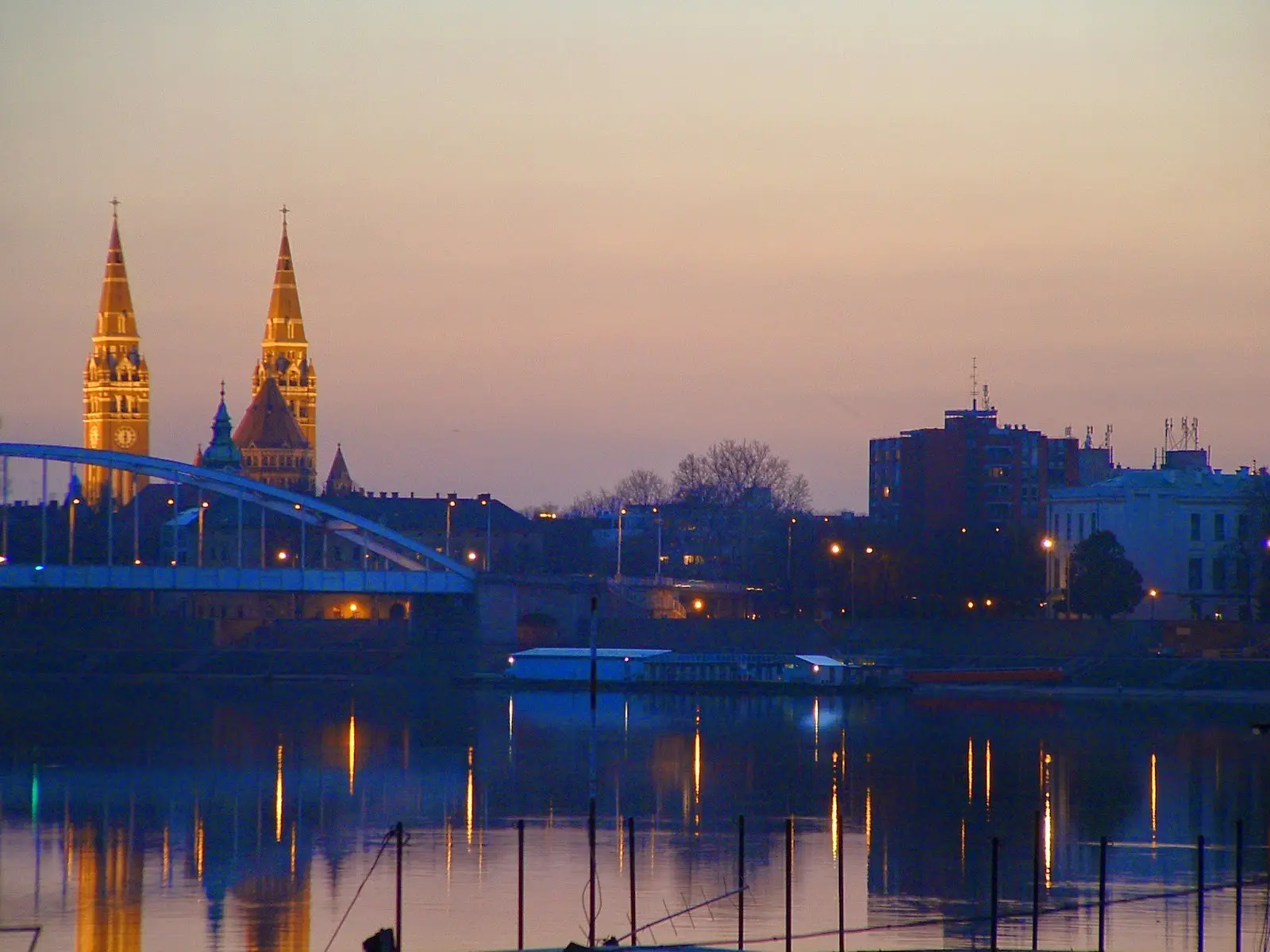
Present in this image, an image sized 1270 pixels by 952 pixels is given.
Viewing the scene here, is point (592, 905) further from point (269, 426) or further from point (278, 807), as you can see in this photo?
point (269, 426)

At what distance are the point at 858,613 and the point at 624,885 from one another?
2208 inches

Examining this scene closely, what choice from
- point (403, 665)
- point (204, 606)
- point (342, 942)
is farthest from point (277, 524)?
point (342, 942)

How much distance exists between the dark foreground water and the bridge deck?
17.0 m

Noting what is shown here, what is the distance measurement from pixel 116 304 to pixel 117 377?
517 centimetres

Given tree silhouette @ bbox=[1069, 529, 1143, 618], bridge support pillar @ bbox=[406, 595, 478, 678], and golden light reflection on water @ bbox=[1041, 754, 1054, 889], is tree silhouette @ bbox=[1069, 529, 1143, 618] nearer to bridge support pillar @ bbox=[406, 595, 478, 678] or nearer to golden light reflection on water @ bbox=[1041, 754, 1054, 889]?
bridge support pillar @ bbox=[406, 595, 478, 678]

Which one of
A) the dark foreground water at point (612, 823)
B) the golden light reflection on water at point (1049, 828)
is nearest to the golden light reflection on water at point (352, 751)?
the dark foreground water at point (612, 823)

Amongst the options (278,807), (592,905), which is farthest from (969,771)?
(592,905)

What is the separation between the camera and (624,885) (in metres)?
27.1

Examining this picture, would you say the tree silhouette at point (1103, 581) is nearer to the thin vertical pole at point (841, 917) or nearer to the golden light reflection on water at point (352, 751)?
the golden light reflection on water at point (352, 751)

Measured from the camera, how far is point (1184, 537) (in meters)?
78.1

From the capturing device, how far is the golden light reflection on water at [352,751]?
1556 inches

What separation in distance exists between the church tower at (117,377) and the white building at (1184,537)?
81.9 m

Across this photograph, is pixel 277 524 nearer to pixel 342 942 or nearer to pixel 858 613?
pixel 858 613

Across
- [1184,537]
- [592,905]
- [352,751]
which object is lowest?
[352,751]
